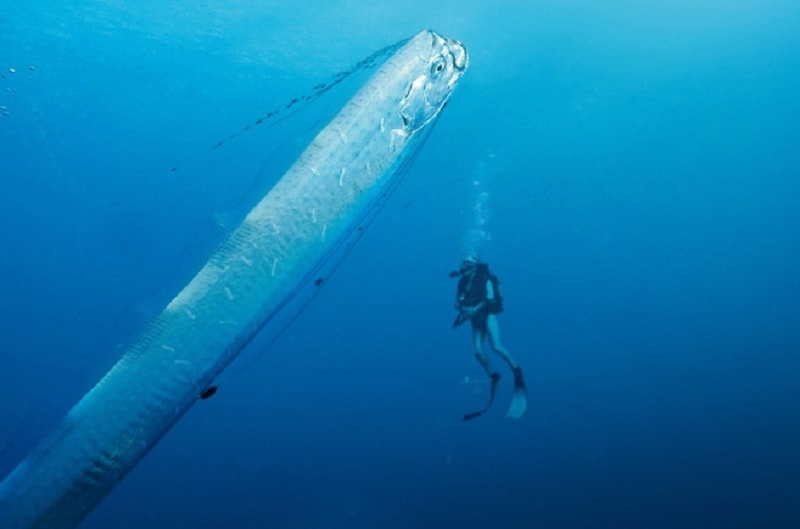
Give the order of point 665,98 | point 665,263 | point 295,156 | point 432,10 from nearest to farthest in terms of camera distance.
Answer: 1. point 295,156
2. point 432,10
3. point 665,98
4. point 665,263

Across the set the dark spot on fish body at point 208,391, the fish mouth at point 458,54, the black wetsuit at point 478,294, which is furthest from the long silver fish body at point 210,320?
the black wetsuit at point 478,294

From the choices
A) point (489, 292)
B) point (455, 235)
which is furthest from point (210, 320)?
point (455, 235)

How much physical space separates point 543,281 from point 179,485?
1148 cm

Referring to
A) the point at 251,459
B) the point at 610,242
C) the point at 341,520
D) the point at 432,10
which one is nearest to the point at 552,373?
the point at 610,242

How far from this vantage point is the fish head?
2119 mm

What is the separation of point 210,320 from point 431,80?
4.58 feet

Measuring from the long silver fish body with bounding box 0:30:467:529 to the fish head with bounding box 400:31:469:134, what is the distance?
114 millimetres

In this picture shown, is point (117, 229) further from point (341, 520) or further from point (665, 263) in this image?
point (665, 263)

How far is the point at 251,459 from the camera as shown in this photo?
12.7m

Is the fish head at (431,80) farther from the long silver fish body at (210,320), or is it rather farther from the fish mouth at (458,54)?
the long silver fish body at (210,320)

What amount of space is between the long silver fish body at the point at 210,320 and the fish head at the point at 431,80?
0.11 m

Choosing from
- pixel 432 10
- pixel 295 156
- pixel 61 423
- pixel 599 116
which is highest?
pixel 599 116

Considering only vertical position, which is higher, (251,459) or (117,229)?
(117,229)

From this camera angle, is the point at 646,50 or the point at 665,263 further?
the point at 665,263
